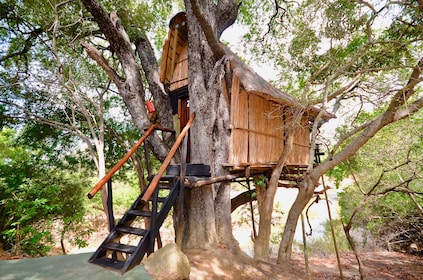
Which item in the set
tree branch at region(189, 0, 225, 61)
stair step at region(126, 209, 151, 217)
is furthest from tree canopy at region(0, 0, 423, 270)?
stair step at region(126, 209, 151, 217)

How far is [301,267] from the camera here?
938 cm

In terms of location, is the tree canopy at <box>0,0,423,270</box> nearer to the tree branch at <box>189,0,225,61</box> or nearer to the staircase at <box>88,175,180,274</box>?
the tree branch at <box>189,0,225,61</box>

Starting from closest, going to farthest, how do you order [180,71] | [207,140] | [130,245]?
1. [130,245]
2. [207,140]
3. [180,71]

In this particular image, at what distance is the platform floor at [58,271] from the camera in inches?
109

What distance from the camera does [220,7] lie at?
6.49 m

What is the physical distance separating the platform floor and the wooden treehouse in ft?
0.41

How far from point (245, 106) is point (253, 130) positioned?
2.27 feet

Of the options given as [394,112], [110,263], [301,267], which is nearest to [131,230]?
[110,263]

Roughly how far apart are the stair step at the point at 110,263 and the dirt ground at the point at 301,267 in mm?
1175

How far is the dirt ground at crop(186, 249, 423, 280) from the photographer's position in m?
4.11

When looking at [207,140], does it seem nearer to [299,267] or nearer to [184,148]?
[184,148]

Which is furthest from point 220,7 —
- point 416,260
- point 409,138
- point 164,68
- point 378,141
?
point 416,260

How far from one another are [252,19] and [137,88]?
19.8ft

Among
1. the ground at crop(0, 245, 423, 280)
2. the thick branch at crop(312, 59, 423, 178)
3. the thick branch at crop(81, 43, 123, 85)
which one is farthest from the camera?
the thick branch at crop(81, 43, 123, 85)
